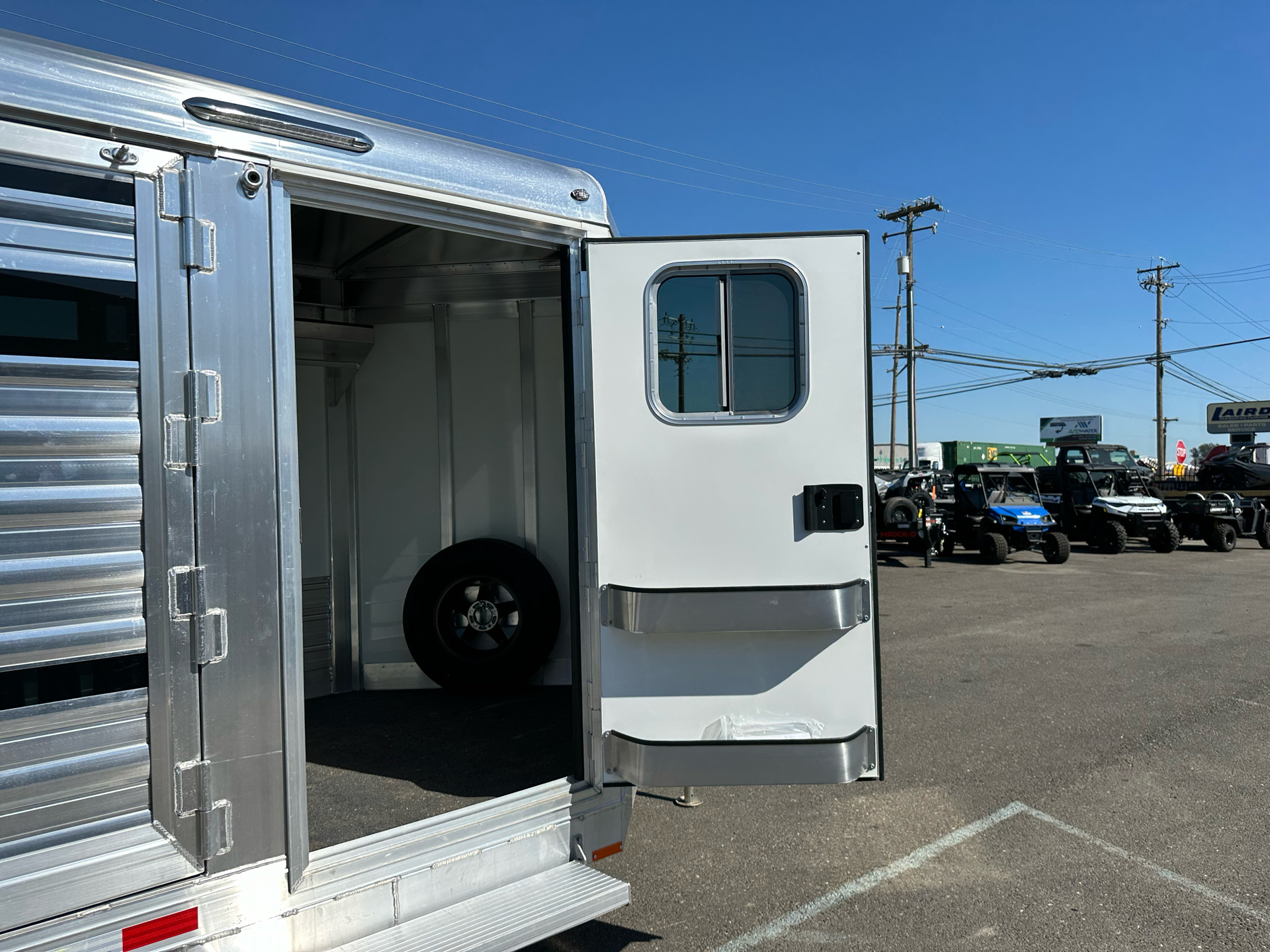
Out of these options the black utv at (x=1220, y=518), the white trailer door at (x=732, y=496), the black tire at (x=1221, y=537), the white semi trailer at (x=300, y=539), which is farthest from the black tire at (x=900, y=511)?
the white trailer door at (x=732, y=496)

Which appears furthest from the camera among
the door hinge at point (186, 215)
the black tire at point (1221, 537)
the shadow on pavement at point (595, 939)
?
the black tire at point (1221, 537)

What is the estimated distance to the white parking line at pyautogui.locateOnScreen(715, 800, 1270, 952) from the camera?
320 cm

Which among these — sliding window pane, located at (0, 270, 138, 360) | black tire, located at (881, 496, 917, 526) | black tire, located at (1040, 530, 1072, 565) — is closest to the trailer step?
sliding window pane, located at (0, 270, 138, 360)

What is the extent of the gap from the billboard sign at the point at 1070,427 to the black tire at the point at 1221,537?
→ 25341mm

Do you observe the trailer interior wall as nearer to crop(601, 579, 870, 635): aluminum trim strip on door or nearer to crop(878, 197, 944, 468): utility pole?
crop(601, 579, 870, 635): aluminum trim strip on door

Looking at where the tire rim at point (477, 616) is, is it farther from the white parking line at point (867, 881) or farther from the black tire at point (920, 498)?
the black tire at point (920, 498)

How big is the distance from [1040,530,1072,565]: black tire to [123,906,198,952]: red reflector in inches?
625

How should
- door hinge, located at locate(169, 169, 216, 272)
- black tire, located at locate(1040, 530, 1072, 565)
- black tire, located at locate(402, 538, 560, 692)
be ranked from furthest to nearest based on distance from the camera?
black tire, located at locate(1040, 530, 1072, 565), black tire, located at locate(402, 538, 560, 692), door hinge, located at locate(169, 169, 216, 272)

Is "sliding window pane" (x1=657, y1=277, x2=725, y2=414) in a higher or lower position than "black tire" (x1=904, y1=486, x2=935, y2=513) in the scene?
higher

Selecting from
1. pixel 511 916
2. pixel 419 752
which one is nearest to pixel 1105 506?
pixel 419 752

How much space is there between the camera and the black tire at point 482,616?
4805 mm

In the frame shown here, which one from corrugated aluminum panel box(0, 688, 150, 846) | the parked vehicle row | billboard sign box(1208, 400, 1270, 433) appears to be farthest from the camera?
billboard sign box(1208, 400, 1270, 433)

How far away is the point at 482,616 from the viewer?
192 inches

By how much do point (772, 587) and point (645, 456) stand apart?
58 cm
